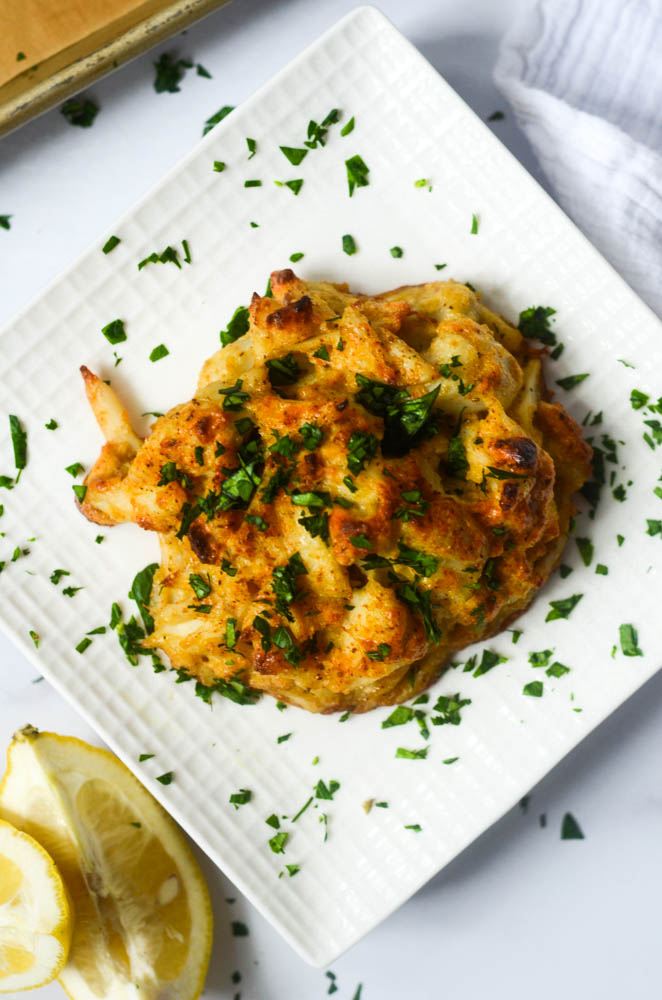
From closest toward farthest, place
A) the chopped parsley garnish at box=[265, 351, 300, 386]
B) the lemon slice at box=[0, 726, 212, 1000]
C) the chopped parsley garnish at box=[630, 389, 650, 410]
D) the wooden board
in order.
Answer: the chopped parsley garnish at box=[265, 351, 300, 386] → the chopped parsley garnish at box=[630, 389, 650, 410] → the wooden board → the lemon slice at box=[0, 726, 212, 1000]

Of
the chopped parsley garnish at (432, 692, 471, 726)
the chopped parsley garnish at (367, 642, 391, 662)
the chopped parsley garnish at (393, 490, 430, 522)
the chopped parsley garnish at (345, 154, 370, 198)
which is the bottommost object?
the chopped parsley garnish at (432, 692, 471, 726)

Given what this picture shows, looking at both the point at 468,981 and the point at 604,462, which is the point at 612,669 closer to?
the point at 604,462

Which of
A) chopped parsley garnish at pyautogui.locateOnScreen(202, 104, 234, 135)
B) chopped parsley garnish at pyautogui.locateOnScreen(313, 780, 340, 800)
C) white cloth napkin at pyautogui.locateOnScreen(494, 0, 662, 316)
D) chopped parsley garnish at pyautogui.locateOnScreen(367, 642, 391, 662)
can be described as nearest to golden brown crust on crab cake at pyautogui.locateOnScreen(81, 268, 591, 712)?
chopped parsley garnish at pyautogui.locateOnScreen(367, 642, 391, 662)

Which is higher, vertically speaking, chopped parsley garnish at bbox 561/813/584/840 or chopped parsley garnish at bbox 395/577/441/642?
chopped parsley garnish at bbox 395/577/441/642

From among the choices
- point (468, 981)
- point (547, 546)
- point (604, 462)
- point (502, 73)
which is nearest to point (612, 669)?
point (547, 546)

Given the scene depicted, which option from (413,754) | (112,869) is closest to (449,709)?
(413,754)

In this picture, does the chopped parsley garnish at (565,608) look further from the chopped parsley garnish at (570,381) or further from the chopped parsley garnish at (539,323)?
the chopped parsley garnish at (539,323)

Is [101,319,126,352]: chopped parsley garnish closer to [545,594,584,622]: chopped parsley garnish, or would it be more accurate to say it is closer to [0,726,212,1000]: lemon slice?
[0,726,212,1000]: lemon slice

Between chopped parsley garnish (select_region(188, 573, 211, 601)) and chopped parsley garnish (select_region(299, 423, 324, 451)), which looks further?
chopped parsley garnish (select_region(188, 573, 211, 601))
